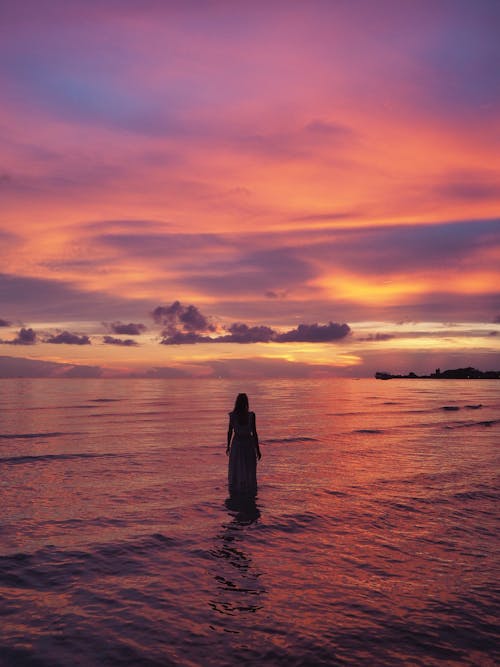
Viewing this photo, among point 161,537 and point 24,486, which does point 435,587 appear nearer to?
point 161,537

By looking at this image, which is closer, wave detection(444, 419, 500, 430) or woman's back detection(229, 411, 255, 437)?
woman's back detection(229, 411, 255, 437)

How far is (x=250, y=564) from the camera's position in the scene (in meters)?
10.3

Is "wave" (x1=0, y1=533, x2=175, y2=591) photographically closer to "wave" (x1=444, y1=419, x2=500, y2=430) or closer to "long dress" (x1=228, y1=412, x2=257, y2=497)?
"long dress" (x1=228, y1=412, x2=257, y2=497)

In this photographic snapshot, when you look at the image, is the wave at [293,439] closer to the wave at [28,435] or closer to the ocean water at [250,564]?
the ocean water at [250,564]

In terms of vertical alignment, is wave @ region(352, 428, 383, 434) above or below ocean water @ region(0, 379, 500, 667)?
below

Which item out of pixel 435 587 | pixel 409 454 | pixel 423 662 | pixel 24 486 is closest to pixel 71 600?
pixel 423 662

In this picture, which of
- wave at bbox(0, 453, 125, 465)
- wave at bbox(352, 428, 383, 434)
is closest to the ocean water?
wave at bbox(0, 453, 125, 465)

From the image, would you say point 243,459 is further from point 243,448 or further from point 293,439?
point 293,439

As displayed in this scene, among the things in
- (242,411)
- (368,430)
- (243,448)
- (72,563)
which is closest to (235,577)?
(72,563)

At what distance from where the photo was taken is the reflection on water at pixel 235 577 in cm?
830

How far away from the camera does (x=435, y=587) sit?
9.26 meters

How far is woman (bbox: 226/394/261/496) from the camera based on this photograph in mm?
15727

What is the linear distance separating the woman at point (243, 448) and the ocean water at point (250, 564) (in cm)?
65

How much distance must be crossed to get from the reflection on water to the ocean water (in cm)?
4
